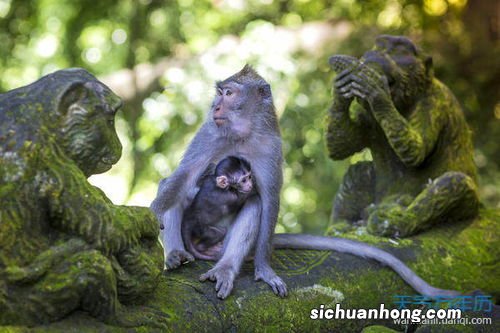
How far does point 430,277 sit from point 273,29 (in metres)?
6.33

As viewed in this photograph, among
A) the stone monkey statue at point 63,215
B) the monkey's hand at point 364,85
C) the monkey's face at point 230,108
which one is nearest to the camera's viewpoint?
the stone monkey statue at point 63,215

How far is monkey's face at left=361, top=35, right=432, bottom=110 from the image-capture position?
20.5ft

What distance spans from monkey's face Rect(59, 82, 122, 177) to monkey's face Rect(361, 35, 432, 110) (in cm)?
293

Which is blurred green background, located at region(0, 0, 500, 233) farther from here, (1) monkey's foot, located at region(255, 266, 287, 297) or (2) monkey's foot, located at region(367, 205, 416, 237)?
(1) monkey's foot, located at region(255, 266, 287, 297)

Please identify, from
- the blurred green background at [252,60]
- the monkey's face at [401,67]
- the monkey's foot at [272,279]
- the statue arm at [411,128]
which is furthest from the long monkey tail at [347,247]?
the blurred green background at [252,60]

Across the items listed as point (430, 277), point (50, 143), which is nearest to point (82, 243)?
point (50, 143)

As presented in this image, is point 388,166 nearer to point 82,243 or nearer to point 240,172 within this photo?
point 240,172

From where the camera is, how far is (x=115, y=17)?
448 inches

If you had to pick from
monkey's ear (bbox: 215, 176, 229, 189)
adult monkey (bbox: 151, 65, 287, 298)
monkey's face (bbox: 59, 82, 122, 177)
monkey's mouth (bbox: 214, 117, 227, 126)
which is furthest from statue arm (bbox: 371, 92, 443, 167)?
monkey's face (bbox: 59, 82, 122, 177)

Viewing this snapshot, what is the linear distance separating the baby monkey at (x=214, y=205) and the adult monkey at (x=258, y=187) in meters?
0.07

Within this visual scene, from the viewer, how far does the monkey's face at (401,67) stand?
20.5 feet

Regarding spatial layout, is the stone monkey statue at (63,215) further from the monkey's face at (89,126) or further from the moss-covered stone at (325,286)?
the moss-covered stone at (325,286)

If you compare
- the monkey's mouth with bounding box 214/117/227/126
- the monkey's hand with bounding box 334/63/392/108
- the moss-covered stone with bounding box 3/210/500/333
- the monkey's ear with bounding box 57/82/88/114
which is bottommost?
the moss-covered stone with bounding box 3/210/500/333

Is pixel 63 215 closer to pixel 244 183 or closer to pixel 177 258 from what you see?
pixel 177 258
